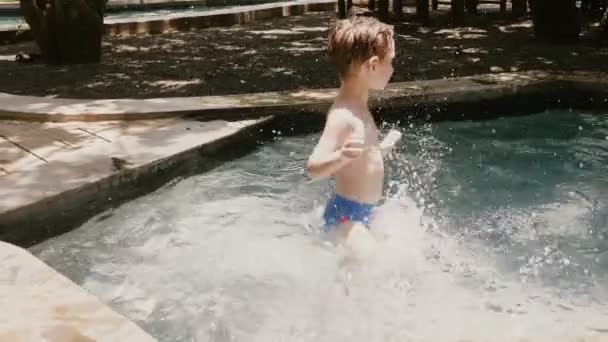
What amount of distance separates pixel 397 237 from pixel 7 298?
7.56 feet

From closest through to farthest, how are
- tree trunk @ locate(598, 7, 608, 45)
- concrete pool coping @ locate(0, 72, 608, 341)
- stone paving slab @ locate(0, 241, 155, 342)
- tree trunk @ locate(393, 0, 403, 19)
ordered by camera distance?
stone paving slab @ locate(0, 241, 155, 342)
concrete pool coping @ locate(0, 72, 608, 341)
tree trunk @ locate(598, 7, 608, 45)
tree trunk @ locate(393, 0, 403, 19)

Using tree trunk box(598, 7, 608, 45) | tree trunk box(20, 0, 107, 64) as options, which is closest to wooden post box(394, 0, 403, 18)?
tree trunk box(598, 7, 608, 45)

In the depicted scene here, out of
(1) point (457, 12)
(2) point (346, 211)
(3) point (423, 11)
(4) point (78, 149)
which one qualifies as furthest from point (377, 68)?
(3) point (423, 11)

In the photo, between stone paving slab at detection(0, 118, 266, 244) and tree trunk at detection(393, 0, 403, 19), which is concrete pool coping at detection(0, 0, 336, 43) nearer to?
tree trunk at detection(393, 0, 403, 19)

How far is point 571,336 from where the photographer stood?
2799 mm

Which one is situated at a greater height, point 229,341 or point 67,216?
point 67,216

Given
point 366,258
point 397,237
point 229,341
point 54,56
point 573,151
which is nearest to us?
point 229,341

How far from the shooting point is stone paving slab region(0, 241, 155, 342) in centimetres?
257

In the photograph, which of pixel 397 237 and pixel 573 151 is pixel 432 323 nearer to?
pixel 397 237

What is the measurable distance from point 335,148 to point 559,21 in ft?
28.9

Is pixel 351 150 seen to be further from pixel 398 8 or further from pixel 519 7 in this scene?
pixel 519 7

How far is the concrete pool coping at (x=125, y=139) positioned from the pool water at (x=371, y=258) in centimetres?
15

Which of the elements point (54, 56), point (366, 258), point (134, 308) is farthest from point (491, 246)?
point (54, 56)

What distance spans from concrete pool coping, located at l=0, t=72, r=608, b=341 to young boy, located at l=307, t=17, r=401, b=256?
134cm
